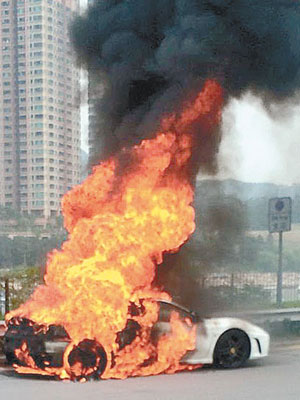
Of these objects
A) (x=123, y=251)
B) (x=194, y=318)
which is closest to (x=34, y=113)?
(x=123, y=251)

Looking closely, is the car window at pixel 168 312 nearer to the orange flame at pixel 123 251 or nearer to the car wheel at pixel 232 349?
the orange flame at pixel 123 251

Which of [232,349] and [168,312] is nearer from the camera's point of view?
[168,312]

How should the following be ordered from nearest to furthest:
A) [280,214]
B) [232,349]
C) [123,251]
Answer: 1. [123,251]
2. [232,349]
3. [280,214]

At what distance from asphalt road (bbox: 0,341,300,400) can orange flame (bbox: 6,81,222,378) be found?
352 mm

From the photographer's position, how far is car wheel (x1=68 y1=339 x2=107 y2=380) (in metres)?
9.80

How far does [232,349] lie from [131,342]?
1635mm

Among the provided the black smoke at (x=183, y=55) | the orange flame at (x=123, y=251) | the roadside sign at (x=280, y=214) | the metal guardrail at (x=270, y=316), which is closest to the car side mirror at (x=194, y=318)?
the orange flame at (x=123, y=251)

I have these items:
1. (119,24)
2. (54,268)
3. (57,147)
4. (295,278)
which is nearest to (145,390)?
(54,268)

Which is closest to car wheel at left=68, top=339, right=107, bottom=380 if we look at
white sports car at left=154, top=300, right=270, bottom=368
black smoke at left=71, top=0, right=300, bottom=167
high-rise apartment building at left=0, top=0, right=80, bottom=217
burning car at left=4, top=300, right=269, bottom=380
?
burning car at left=4, top=300, right=269, bottom=380

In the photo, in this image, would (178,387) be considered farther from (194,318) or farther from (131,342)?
(194,318)

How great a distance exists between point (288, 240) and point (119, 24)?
1158 cm

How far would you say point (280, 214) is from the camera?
1762 cm

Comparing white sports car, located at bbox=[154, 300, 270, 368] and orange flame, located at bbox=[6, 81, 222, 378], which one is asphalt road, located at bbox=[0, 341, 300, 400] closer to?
white sports car, located at bbox=[154, 300, 270, 368]

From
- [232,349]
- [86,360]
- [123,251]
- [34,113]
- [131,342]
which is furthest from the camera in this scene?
[34,113]
